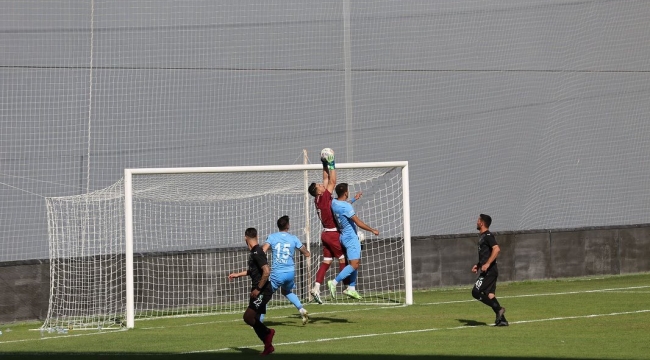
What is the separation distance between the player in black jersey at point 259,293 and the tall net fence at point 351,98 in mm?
8311

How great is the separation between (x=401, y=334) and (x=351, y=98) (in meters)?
11.0

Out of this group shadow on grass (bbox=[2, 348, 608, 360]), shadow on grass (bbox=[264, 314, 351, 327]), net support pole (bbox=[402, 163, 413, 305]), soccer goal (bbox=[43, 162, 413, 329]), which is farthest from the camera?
net support pole (bbox=[402, 163, 413, 305])

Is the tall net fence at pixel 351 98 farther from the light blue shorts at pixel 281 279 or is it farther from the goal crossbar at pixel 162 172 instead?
the light blue shorts at pixel 281 279

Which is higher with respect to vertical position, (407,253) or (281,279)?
(407,253)

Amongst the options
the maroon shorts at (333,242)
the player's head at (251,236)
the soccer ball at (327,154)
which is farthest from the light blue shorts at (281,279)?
the maroon shorts at (333,242)

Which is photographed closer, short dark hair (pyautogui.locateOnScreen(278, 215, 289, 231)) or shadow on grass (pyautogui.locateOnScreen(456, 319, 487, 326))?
short dark hair (pyautogui.locateOnScreen(278, 215, 289, 231))

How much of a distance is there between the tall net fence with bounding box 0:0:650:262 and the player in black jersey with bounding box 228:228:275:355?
8.31 m

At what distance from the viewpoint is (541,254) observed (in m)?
27.0

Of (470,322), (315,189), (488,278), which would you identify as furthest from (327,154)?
(470,322)

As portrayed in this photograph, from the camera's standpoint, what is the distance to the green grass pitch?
14.0m

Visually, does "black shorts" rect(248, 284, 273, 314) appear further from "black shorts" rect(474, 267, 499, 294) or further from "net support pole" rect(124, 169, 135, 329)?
"net support pole" rect(124, 169, 135, 329)

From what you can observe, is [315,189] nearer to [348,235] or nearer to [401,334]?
[348,235]

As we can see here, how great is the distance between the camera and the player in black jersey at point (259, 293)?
45.8ft

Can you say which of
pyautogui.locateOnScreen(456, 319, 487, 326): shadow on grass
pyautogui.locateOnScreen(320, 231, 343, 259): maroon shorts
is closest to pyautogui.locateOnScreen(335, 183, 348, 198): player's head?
pyautogui.locateOnScreen(320, 231, 343, 259): maroon shorts
